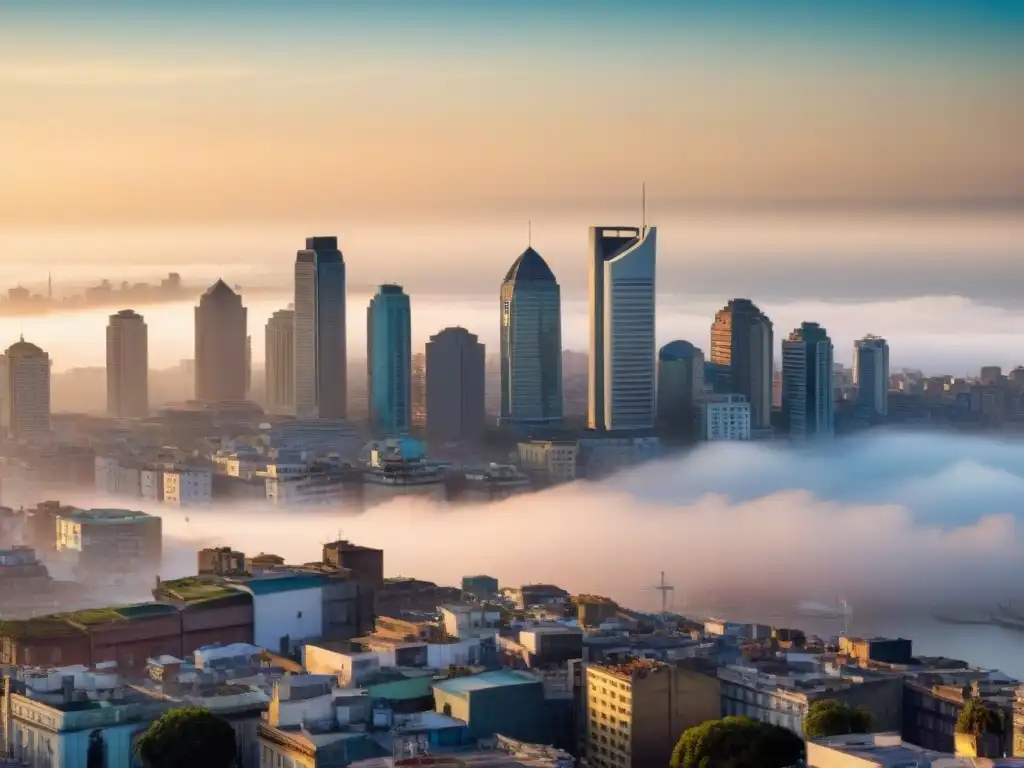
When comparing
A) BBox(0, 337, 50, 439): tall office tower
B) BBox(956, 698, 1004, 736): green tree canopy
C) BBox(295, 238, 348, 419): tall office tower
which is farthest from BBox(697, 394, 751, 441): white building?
BBox(956, 698, 1004, 736): green tree canopy

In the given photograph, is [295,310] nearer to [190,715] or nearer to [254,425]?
[254,425]

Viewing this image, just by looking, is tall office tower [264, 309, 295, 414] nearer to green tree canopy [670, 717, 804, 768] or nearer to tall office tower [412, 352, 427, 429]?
tall office tower [412, 352, 427, 429]

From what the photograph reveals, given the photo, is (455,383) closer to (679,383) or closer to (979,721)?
(679,383)

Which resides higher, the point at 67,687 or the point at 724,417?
the point at 724,417

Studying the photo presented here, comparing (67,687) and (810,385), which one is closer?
(67,687)

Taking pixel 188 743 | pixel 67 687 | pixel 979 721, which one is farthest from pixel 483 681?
pixel 979 721

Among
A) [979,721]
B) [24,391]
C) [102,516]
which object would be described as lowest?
[979,721]

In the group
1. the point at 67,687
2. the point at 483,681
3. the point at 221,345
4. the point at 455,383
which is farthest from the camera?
the point at 221,345
